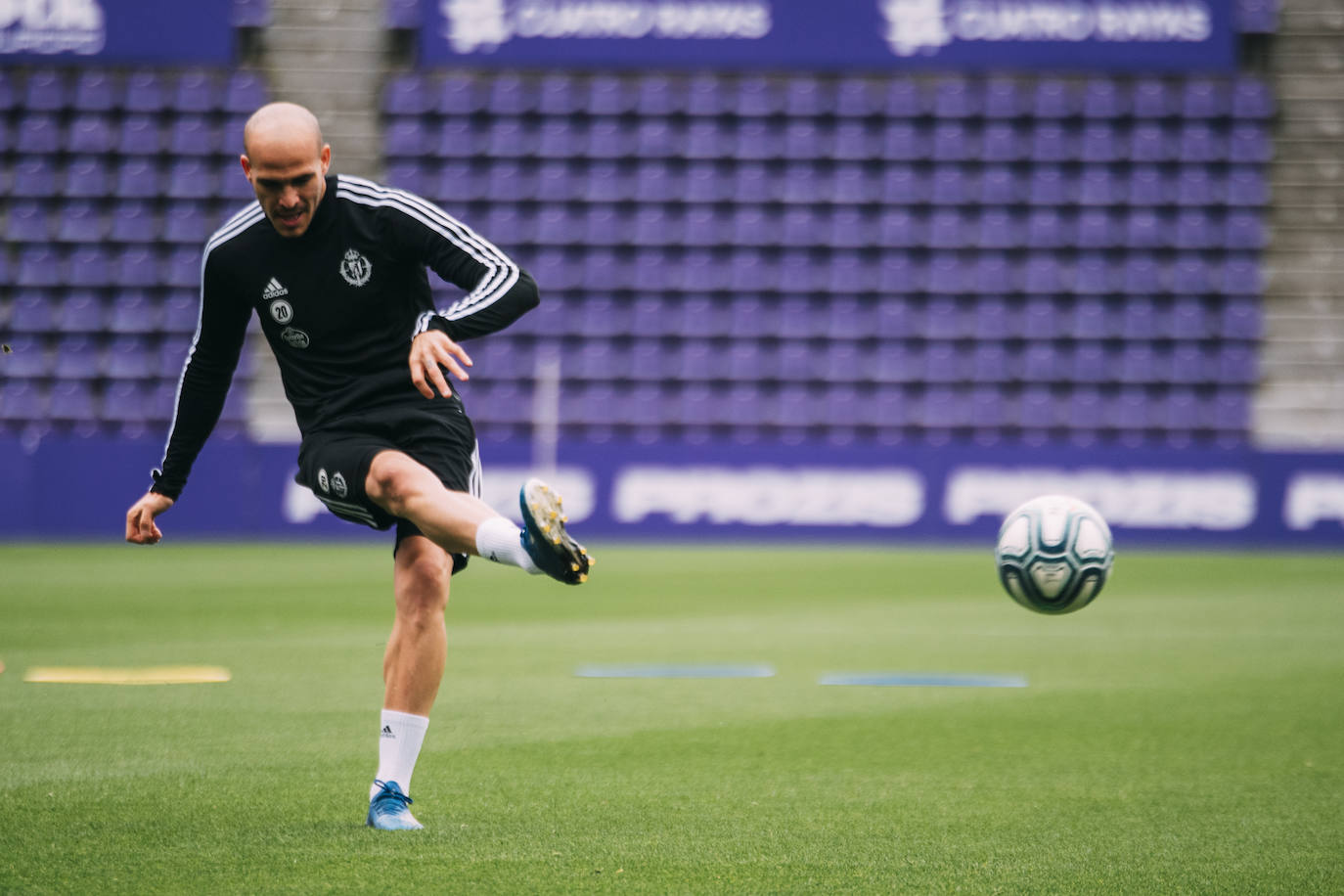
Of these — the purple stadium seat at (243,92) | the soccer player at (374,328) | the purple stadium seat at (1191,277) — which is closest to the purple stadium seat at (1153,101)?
the purple stadium seat at (1191,277)

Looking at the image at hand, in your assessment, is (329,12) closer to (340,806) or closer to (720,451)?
(720,451)

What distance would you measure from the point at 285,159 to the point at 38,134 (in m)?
20.1

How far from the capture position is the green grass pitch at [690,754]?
11.1 feet

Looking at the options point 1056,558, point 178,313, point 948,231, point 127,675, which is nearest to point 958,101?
point 948,231

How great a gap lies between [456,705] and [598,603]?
16.0ft

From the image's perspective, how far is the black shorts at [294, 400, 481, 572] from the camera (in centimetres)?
375

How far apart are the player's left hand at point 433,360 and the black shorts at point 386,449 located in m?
0.24

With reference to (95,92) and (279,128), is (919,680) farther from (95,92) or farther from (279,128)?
(95,92)

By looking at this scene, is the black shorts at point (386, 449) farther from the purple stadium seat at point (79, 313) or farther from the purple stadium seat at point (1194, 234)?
the purple stadium seat at point (1194, 234)

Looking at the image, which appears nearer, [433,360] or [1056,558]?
[433,360]

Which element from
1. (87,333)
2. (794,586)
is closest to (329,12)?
(87,333)

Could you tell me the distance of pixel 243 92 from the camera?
2167 cm

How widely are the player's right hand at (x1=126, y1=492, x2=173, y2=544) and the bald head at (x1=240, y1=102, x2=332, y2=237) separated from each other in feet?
3.24

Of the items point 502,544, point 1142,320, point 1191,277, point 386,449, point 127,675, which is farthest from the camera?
point 1191,277
